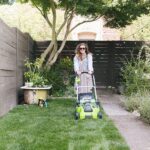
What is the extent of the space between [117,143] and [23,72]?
5902mm

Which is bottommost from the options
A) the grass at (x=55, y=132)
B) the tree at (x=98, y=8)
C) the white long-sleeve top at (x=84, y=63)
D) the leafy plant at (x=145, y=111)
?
the grass at (x=55, y=132)

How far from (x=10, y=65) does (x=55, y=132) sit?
Answer: 2.85 m

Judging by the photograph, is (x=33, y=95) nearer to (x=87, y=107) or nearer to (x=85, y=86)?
(x=85, y=86)

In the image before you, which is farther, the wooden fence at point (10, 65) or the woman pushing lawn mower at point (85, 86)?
the wooden fence at point (10, 65)

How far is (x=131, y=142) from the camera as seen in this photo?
18.7 feet

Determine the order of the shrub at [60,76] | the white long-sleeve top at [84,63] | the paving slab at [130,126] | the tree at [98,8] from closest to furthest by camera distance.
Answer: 1. the paving slab at [130,126]
2. the white long-sleeve top at [84,63]
3. the tree at [98,8]
4. the shrub at [60,76]

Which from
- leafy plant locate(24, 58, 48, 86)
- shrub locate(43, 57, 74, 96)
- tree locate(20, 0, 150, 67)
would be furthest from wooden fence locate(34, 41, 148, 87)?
leafy plant locate(24, 58, 48, 86)

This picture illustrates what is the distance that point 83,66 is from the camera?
29.9 feet

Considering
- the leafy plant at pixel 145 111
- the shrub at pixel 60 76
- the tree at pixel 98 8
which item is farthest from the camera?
the shrub at pixel 60 76

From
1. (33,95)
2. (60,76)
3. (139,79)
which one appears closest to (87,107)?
(33,95)

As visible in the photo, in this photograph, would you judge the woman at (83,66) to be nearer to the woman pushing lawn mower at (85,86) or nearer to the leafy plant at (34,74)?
the woman pushing lawn mower at (85,86)

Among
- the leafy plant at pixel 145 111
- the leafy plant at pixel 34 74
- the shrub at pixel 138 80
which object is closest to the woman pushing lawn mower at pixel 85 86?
the leafy plant at pixel 145 111

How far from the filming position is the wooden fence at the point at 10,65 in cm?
778

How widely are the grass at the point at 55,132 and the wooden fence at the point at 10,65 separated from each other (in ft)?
1.21
